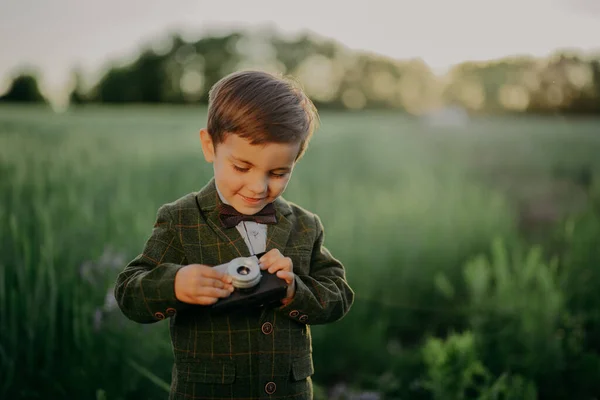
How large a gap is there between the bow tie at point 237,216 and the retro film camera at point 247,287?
212mm

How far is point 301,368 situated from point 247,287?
0.38m

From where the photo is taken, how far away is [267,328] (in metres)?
1.62

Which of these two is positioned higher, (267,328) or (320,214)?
(267,328)

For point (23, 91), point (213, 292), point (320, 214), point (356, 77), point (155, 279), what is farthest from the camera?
point (356, 77)

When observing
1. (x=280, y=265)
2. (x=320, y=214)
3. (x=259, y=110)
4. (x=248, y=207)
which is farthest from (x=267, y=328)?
(x=320, y=214)

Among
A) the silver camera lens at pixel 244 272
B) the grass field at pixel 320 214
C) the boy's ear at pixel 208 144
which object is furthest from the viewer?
the grass field at pixel 320 214

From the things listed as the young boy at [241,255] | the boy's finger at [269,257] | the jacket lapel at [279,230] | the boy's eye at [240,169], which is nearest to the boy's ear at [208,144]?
the young boy at [241,255]

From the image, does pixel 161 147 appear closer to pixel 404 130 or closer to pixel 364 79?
pixel 364 79

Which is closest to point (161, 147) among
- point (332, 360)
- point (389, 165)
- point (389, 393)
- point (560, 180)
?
point (389, 165)

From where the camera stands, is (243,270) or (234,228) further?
(234,228)

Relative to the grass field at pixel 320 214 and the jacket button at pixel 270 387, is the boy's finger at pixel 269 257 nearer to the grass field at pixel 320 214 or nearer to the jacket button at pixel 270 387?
the jacket button at pixel 270 387

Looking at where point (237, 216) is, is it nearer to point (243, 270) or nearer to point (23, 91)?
point (243, 270)

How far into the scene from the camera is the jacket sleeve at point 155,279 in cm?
151

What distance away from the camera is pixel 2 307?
236 centimetres
